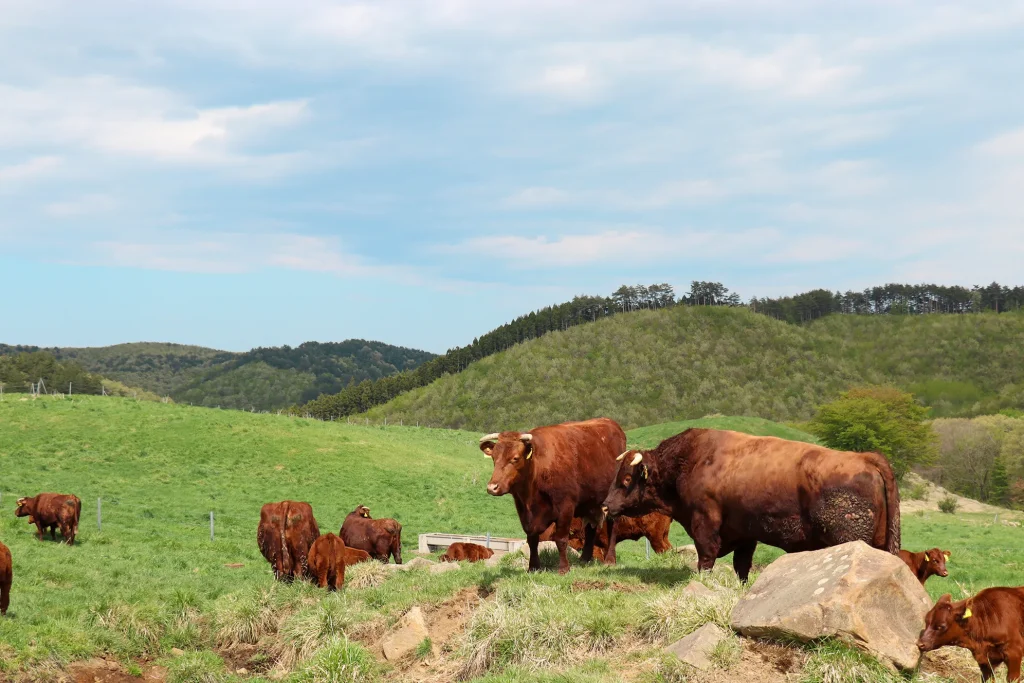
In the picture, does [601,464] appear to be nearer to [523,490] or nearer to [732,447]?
[523,490]

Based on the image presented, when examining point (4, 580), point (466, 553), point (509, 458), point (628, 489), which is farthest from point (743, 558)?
point (4, 580)

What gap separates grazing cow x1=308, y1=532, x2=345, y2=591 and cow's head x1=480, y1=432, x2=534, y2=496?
4428 millimetres

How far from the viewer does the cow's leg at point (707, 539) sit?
12.0 metres

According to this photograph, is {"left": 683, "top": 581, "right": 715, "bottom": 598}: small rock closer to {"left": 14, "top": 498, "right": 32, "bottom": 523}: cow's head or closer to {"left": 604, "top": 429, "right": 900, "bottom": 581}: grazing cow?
{"left": 604, "top": 429, "right": 900, "bottom": 581}: grazing cow

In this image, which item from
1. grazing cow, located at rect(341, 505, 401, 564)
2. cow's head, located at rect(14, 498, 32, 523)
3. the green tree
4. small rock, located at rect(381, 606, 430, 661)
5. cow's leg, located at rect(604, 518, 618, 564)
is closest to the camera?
small rock, located at rect(381, 606, 430, 661)

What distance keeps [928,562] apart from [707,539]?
5.04m

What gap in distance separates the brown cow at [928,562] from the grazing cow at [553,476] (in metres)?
5.28

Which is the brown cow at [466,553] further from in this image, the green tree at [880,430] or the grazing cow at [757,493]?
the green tree at [880,430]

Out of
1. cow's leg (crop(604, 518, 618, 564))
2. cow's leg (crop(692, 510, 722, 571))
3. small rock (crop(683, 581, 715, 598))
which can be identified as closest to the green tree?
cow's leg (crop(604, 518, 618, 564))

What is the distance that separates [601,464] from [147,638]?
848 centimetres

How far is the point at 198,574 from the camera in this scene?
2072 centimetres

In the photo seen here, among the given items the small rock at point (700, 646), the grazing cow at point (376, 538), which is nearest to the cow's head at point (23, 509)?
the grazing cow at point (376, 538)

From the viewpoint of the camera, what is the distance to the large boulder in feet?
28.7

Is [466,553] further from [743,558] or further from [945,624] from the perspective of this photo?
[945,624]
